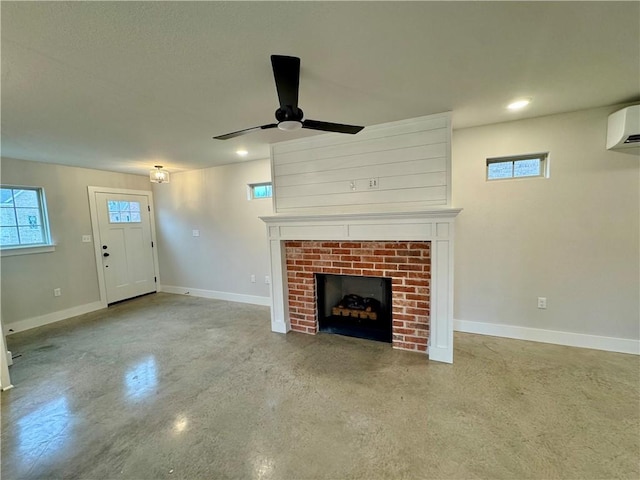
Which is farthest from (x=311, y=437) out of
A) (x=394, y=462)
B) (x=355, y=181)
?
(x=355, y=181)

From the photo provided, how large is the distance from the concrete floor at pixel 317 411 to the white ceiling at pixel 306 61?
236cm

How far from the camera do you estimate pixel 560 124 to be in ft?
8.84

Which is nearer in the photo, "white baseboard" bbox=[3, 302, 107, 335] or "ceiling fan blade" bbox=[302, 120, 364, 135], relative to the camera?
"ceiling fan blade" bbox=[302, 120, 364, 135]

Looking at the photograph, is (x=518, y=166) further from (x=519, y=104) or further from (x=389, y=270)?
(x=389, y=270)

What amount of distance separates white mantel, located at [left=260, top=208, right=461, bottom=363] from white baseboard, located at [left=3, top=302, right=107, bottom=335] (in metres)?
3.79

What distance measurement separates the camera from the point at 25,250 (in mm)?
3713

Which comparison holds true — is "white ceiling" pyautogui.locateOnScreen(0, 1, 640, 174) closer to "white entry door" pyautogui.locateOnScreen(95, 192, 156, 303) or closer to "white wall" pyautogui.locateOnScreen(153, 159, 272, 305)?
"white wall" pyautogui.locateOnScreen(153, 159, 272, 305)

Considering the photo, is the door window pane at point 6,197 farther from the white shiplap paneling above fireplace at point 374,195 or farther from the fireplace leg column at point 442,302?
the fireplace leg column at point 442,302

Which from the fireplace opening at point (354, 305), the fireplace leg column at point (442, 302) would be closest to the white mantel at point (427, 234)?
the fireplace leg column at point (442, 302)

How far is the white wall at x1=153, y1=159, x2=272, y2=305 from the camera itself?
4.40 m

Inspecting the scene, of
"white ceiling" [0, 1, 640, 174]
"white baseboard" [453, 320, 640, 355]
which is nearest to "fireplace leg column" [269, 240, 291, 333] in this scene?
"white ceiling" [0, 1, 640, 174]

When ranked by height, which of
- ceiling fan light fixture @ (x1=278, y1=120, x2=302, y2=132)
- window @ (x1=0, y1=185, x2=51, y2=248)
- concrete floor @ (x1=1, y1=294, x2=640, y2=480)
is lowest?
concrete floor @ (x1=1, y1=294, x2=640, y2=480)

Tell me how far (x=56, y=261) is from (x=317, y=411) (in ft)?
14.9

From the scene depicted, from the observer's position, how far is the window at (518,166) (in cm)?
284
